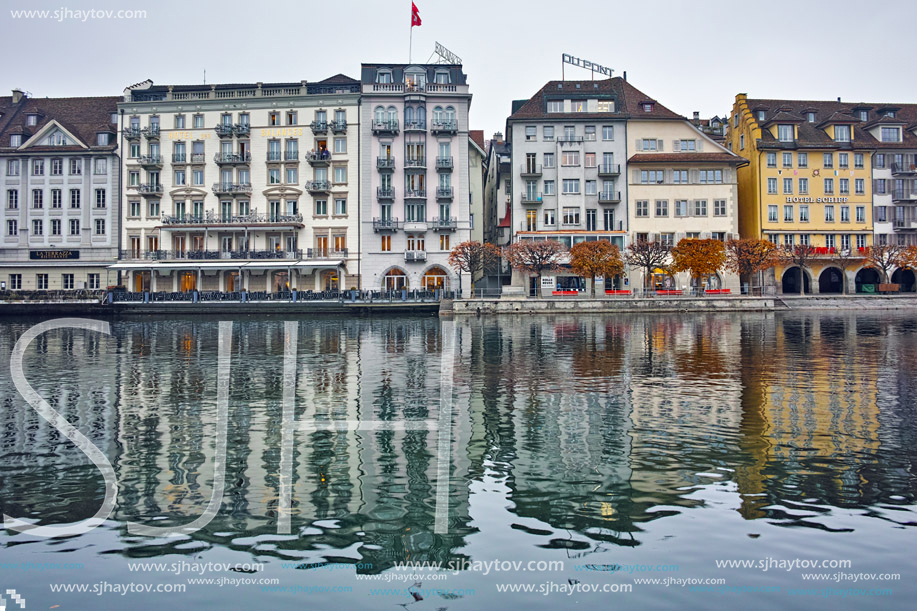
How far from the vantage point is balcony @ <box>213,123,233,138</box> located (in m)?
73.9

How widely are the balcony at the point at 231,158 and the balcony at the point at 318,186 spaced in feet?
22.9

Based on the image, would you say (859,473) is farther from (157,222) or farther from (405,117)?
(157,222)

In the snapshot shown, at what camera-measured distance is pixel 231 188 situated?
7406 centimetres

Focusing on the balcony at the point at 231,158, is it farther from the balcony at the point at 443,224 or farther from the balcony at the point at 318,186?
the balcony at the point at 443,224

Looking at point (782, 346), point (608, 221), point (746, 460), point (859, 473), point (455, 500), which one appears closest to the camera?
point (455, 500)

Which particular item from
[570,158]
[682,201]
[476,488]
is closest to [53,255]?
[570,158]

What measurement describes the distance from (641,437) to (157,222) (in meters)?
71.4

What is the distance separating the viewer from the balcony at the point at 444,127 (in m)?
72.9

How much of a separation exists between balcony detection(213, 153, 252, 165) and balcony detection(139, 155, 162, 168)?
588 cm

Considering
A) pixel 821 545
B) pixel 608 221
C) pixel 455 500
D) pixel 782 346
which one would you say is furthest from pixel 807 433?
Result: pixel 608 221

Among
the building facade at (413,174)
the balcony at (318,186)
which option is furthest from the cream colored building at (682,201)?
the balcony at (318,186)

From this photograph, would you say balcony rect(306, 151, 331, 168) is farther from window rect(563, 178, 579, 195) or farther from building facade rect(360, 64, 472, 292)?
window rect(563, 178, 579, 195)

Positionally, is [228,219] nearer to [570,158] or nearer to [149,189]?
[149,189]

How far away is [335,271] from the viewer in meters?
73.6
